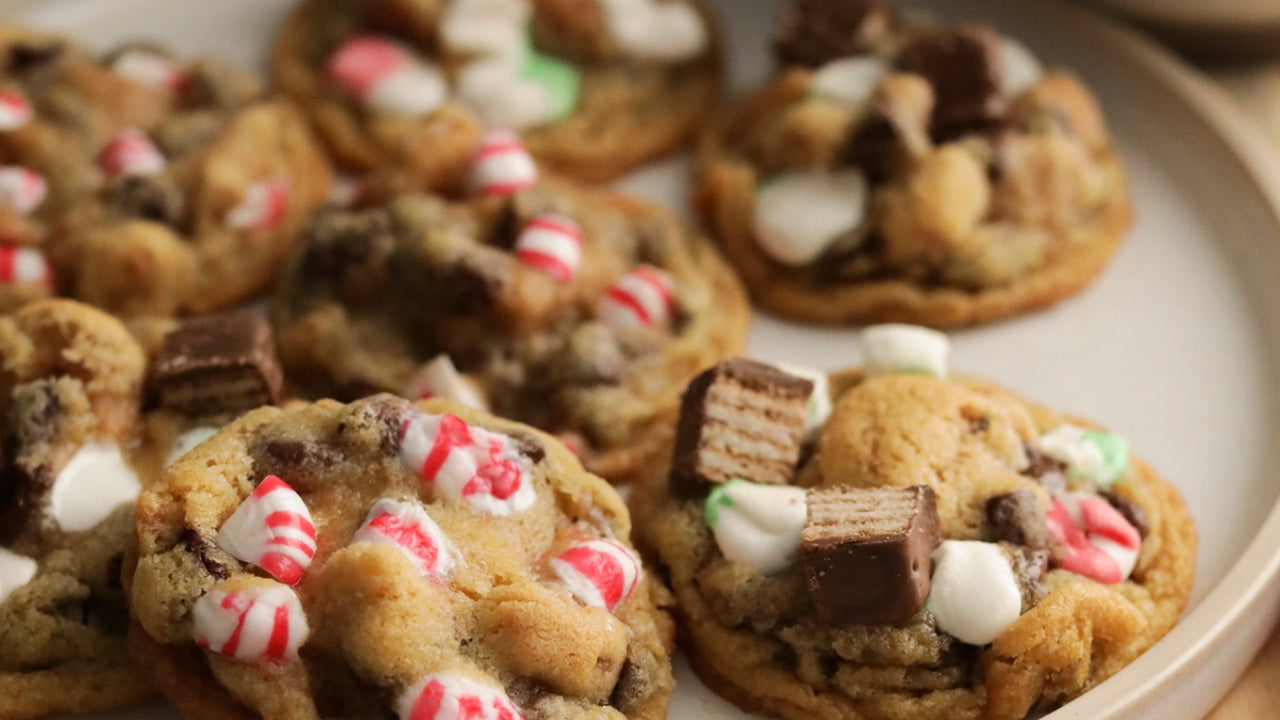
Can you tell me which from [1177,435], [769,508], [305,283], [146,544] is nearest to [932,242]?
[1177,435]

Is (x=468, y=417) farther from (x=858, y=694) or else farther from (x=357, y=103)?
(x=357, y=103)

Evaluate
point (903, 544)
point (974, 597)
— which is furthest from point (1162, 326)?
point (903, 544)

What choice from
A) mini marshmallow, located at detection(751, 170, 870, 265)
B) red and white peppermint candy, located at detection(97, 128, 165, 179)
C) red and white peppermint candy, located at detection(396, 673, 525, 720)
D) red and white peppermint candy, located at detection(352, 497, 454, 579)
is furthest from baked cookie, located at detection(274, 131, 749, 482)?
red and white peppermint candy, located at detection(396, 673, 525, 720)

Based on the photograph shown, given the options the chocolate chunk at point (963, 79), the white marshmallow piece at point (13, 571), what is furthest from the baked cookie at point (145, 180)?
the chocolate chunk at point (963, 79)

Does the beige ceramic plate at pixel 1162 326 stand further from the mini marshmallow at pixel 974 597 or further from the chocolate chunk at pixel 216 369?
the chocolate chunk at pixel 216 369

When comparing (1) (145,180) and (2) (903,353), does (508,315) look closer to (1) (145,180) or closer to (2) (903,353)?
(2) (903,353)

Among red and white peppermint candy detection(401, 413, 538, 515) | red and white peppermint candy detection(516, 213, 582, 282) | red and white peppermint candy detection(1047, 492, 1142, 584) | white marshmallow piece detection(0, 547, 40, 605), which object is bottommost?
white marshmallow piece detection(0, 547, 40, 605)

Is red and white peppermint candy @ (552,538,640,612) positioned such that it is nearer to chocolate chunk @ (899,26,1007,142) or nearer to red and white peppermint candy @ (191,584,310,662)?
red and white peppermint candy @ (191,584,310,662)
